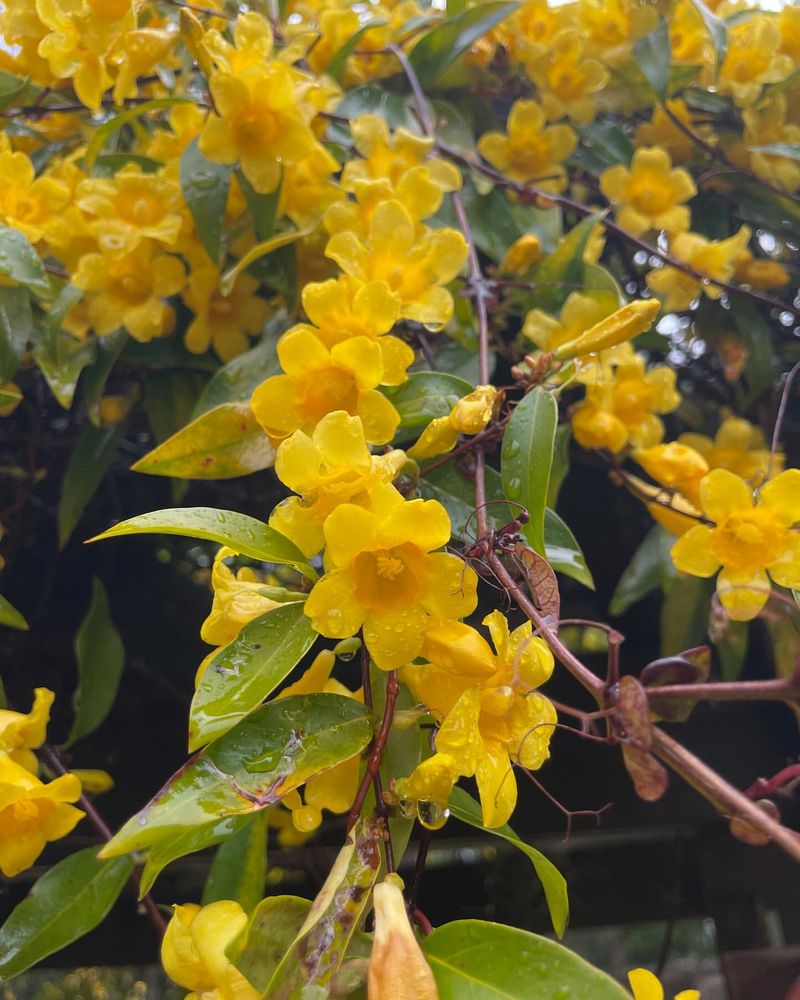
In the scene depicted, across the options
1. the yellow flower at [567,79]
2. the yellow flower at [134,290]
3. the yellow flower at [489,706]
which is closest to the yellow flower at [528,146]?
the yellow flower at [567,79]

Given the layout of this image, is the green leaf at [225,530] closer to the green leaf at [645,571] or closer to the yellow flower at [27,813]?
the yellow flower at [27,813]

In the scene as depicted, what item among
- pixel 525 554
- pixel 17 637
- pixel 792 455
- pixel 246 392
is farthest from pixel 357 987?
pixel 792 455

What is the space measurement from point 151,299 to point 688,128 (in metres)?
0.61

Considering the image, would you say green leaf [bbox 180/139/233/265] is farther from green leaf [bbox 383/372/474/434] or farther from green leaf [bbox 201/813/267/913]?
green leaf [bbox 201/813/267/913]

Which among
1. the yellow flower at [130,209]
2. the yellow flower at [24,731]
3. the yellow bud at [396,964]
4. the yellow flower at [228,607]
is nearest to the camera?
the yellow bud at [396,964]

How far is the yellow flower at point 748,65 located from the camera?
79cm

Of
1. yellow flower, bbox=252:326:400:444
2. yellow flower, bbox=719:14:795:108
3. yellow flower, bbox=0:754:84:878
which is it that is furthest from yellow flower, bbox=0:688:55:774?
yellow flower, bbox=719:14:795:108

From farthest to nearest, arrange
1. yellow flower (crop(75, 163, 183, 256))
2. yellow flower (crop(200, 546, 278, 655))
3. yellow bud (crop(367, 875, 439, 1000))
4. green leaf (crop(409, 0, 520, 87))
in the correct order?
green leaf (crop(409, 0, 520, 87)) → yellow flower (crop(75, 163, 183, 256)) → yellow flower (crop(200, 546, 278, 655)) → yellow bud (crop(367, 875, 439, 1000))

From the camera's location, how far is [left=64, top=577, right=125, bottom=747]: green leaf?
2.10 ft

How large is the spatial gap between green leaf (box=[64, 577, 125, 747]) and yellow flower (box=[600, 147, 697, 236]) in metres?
0.60

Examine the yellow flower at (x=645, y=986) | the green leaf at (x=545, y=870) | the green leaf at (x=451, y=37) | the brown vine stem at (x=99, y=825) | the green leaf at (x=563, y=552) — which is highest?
the green leaf at (x=451, y=37)

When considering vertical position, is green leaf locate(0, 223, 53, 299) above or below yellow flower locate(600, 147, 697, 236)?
above

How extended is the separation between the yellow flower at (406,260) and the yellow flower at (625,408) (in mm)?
167

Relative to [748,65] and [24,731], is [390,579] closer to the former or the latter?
[24,731]
